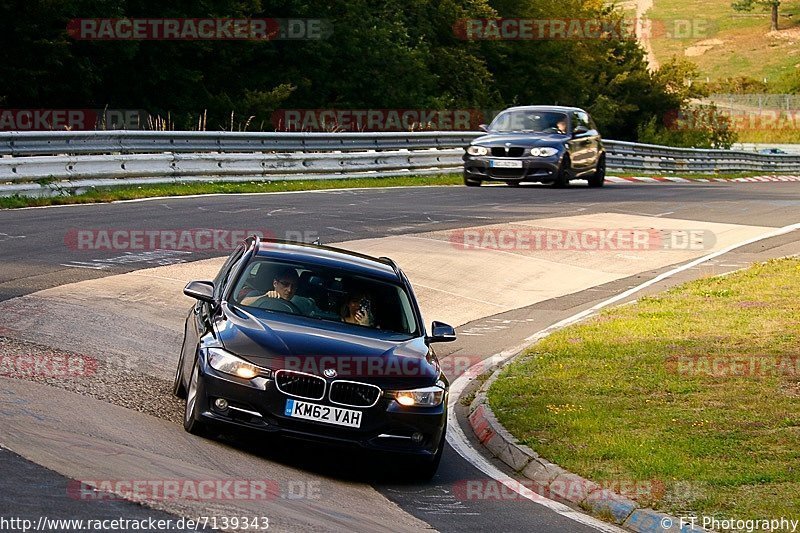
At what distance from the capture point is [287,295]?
959 centimetres

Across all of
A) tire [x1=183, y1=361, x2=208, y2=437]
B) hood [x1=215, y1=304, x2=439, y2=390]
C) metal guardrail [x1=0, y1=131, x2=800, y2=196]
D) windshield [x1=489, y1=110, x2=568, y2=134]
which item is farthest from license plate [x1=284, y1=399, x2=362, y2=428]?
windshield [x1=489, y1=110, x2=568, y2=134]

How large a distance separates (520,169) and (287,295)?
20.4 m

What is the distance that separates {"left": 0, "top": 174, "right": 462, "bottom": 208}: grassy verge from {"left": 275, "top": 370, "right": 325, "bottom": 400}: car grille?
13.4 meters

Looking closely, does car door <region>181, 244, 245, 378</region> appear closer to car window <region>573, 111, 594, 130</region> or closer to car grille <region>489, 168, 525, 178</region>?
car grille <region>489, 168, 525, 178</region>

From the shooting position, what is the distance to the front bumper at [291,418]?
835cm

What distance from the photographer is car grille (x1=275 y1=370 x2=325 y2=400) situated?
838 cm

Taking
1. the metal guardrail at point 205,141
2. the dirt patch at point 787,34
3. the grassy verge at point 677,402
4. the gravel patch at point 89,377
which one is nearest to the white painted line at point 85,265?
the gravel patch at point 89,377

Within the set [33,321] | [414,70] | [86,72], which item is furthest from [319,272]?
[414,70]

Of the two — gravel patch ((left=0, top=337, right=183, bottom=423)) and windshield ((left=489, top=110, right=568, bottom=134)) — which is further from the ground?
windshield ((left=489, top=110, right=568, bottom=134))

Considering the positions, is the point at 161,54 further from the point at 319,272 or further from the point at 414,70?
the point at 319,272

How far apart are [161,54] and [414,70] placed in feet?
41.5

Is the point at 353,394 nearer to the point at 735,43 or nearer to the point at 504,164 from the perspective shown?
the point at 504,164

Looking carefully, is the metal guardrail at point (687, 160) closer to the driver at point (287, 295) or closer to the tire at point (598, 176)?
the tire at point (598, 176)

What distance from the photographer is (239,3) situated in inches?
1842
